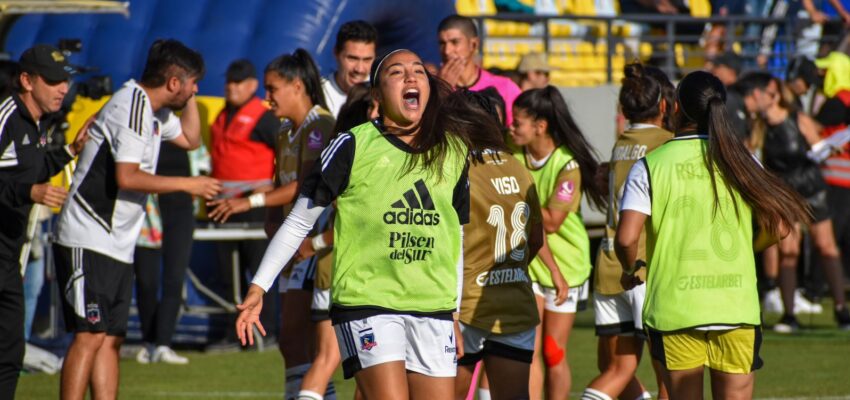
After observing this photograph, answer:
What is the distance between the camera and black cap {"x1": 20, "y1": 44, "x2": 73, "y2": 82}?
25.9ft

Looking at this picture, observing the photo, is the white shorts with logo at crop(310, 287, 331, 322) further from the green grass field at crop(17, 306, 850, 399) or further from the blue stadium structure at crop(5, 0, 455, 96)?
the blue stadium structure at crop(5, 0, 455, 96)

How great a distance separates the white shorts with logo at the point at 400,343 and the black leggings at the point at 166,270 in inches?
254

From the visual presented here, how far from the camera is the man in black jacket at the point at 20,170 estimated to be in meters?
7.62

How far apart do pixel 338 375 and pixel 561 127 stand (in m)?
3.70

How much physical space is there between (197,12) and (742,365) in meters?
10.1

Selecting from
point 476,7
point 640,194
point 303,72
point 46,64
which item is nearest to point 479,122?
point 640,194

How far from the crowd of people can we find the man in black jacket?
1 centimetres

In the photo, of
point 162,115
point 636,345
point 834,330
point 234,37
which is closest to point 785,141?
point 834,330

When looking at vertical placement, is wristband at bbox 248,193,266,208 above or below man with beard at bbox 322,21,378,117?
below

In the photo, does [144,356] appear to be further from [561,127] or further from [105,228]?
[561,127]

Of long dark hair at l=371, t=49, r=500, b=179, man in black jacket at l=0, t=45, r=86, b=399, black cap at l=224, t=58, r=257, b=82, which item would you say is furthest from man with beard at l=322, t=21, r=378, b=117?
black cap at l=224, t=58, r=257, b=82

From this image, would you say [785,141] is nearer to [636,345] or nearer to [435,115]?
[636,345]

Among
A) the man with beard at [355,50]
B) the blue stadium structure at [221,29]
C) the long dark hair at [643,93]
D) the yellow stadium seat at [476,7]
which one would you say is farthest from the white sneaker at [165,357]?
the yellow stadium seat at [476,7]

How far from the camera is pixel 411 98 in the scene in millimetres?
5688
